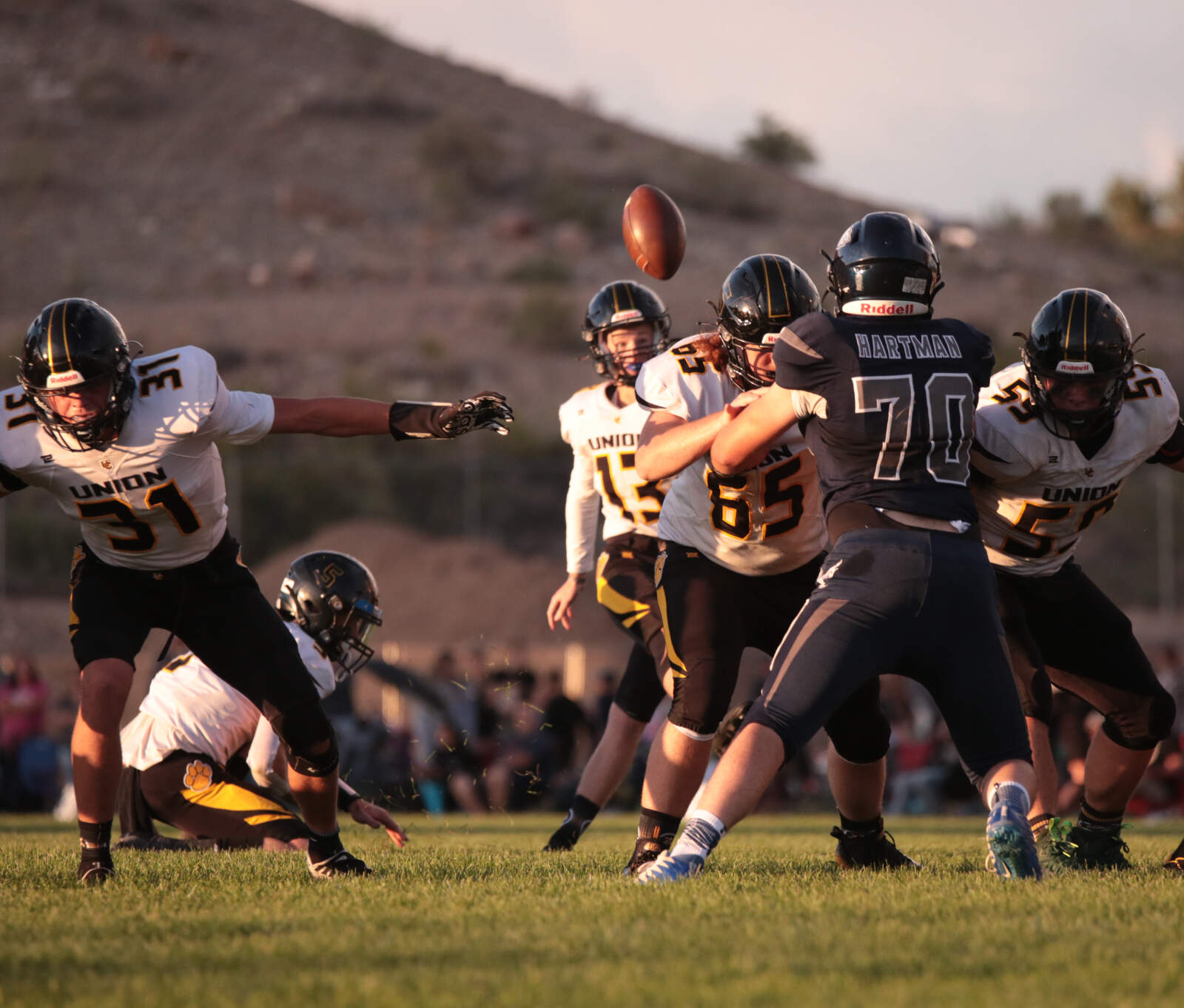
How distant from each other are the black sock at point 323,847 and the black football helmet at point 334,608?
66.1 inches

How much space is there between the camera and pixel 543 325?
36156 millimetres

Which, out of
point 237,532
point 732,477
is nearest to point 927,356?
point 732,477

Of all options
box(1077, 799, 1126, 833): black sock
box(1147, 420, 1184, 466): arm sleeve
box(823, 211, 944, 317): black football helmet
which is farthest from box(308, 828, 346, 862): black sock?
Result: box(1147, 420, 1184, 466): arm sleeve

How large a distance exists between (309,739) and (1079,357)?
9.87 ft

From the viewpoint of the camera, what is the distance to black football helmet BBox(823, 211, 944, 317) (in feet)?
14.6

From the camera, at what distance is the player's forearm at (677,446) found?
183 inches

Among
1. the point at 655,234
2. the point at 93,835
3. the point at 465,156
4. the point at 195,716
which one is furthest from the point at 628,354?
the point at 465,156

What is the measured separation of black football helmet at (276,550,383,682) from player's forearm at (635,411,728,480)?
2.38m

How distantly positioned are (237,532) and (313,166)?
27.2 metres

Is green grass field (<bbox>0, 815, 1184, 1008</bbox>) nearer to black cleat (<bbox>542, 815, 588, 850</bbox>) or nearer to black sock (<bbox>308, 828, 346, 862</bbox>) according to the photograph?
black sock (<bbox>308, 828, 346, 862</bbox>)

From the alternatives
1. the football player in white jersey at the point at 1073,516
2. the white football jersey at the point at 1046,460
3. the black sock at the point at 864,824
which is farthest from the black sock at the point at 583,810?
the white football jersey at the point at 1046,460

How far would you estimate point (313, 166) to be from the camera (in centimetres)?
4700

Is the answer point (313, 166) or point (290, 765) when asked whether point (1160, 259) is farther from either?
point (290, 765)

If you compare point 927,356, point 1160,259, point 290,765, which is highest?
point 1160,259
